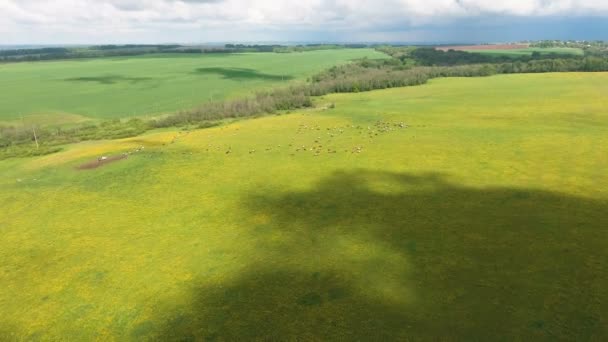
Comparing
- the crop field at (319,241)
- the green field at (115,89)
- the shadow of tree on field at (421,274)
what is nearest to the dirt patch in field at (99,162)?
the crop field at (319,241)

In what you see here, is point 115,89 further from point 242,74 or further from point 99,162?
point 99,162

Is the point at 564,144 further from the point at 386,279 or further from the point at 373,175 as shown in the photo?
the point at 386,279

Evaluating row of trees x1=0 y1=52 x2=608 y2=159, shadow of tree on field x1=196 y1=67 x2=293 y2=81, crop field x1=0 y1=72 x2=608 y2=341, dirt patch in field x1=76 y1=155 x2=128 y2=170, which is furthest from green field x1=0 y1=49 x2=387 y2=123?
crop field x1=0 y1=72 x2=608 y2=341

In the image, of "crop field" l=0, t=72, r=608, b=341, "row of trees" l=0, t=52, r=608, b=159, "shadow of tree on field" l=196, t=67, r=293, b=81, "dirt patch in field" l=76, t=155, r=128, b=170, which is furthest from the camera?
"shadow of tree on field" l=196, t=67, r=293, b=81

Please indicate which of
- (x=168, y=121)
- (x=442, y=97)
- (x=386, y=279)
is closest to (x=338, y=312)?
(x=386, y=279)

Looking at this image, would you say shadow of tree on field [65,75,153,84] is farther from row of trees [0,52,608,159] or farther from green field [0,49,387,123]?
row of trees [0,52,608,159]

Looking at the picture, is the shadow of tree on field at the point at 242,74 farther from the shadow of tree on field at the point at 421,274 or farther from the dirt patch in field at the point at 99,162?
the shadow of tree on field at the point at 421,274
